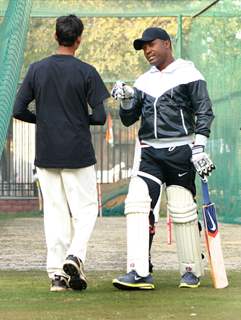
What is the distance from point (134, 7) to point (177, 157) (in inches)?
458

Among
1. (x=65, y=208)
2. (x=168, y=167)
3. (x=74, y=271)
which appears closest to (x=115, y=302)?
(x=74, y=271)

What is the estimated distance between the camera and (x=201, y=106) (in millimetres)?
7926

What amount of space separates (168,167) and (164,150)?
13 cm

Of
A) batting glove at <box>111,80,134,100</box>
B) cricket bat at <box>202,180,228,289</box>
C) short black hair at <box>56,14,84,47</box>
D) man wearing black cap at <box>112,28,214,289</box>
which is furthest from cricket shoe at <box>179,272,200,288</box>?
short black hair at <box>56,14,84,47</box>

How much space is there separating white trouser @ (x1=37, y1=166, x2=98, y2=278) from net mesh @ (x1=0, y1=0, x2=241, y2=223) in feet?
29.0

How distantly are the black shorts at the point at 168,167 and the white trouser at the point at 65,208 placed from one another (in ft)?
1.44

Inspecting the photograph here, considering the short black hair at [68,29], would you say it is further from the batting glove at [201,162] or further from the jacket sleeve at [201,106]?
the batting glove at [201,162]

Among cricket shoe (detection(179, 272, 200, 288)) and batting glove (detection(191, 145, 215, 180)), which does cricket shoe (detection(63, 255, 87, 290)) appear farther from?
batting glove (detection(191, 145, 215, 180))

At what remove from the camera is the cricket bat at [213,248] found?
26.2 ft

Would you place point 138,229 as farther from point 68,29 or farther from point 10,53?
point 10,53

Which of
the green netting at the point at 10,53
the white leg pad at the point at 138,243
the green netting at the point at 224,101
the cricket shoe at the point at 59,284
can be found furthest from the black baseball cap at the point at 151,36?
the green netting at the point at 224,101

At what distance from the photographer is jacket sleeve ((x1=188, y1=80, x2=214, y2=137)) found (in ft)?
25.8

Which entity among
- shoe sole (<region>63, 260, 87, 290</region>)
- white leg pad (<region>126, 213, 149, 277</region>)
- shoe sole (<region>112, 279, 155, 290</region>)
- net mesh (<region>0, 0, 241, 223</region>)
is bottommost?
shoe sole (<region>112, 279, 155, 290</region>)

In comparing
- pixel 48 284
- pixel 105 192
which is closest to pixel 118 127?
pixel 105 192
